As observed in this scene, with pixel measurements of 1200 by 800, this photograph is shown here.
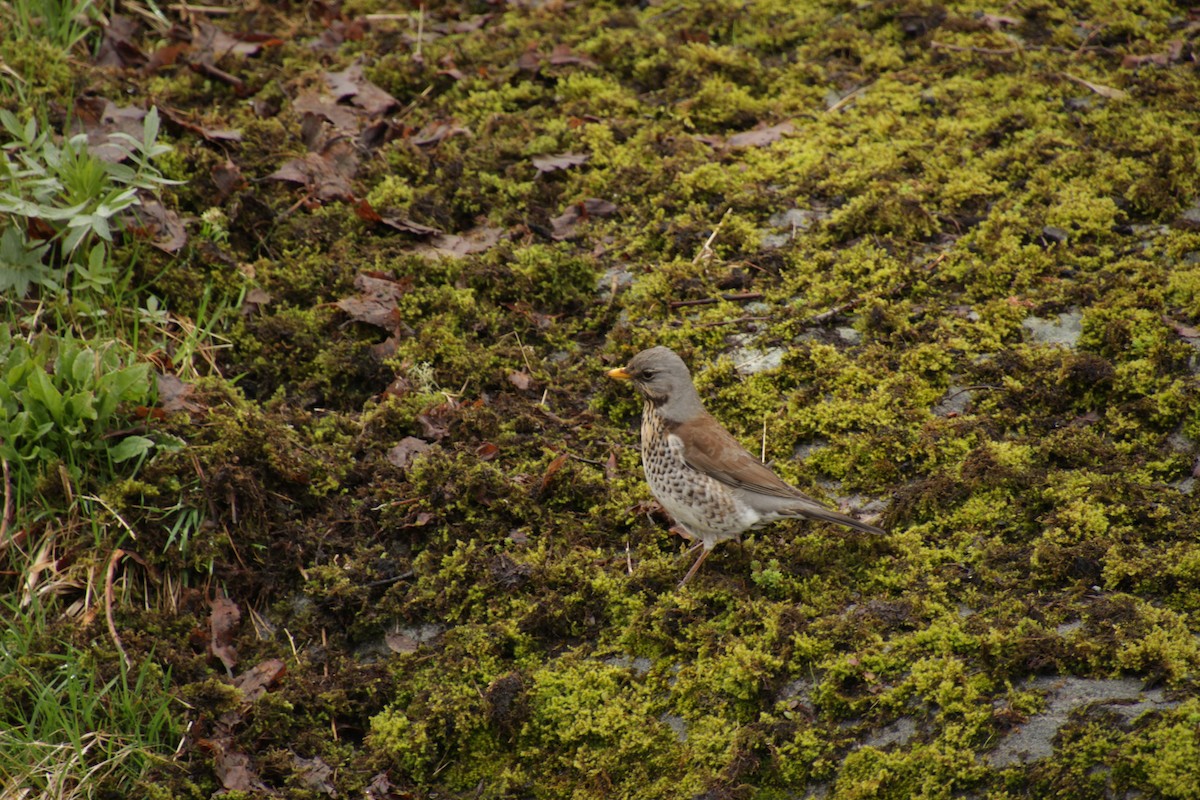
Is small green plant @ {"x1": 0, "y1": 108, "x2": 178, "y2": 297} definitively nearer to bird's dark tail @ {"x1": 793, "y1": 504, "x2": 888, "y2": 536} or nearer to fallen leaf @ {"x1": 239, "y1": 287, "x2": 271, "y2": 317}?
fallen leaf @ {"x1": 239, "y1": 287, "x2": 271, "y2": 317}

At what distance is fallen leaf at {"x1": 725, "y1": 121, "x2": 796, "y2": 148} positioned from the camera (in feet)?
24.5

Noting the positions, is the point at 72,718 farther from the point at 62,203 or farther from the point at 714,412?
the point at 714,412

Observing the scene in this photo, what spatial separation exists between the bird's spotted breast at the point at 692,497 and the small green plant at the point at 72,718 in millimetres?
2367

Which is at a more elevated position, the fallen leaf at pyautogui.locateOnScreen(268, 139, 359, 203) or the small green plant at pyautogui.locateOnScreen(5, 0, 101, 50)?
the small green plant at pyautogui.locateOnScreen(5, 0, 101, 50)

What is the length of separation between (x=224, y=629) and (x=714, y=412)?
2.72m

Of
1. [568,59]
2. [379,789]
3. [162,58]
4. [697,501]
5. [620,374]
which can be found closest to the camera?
[379,789]

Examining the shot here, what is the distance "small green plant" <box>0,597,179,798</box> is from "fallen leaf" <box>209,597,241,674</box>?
276 millimetres

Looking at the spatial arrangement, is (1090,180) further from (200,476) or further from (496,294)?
(200,476)

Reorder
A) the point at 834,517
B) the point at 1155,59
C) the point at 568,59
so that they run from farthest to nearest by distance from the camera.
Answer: the point at 568,59 → the point at 1155,59 → the point at 834,517

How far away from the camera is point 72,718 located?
452cm

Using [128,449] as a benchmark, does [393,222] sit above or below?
above

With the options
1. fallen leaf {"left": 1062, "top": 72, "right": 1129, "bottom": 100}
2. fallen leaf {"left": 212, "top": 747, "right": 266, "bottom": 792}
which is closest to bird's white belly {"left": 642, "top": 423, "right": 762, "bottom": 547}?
fallen leaf {"left": 212, "top": 747, "right": 266, "bottom": 792}

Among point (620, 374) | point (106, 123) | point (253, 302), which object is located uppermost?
point (106, 123)

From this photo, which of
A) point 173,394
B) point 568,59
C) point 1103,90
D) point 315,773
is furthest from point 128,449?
point 1103,90
